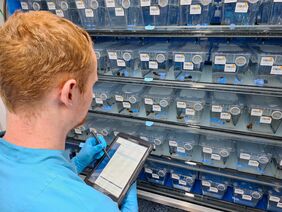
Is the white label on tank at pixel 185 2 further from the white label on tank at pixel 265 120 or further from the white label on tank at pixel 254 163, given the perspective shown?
the white label on tank at pixel 254 163

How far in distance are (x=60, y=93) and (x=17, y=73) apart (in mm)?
126

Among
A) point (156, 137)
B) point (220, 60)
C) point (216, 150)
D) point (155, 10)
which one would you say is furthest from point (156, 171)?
point (155, 10)

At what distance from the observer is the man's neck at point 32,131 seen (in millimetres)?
675

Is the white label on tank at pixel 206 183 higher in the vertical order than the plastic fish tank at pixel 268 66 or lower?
lower

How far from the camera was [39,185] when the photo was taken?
602 mm

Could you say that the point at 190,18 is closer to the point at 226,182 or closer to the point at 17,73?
the point at 17,73

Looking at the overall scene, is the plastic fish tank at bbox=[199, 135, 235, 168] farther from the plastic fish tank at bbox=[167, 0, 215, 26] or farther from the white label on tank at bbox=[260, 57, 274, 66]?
the plastic fish tank at bbox=[167, 0, 215, 26]

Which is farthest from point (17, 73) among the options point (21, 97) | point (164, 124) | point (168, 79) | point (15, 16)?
point (164, 124)

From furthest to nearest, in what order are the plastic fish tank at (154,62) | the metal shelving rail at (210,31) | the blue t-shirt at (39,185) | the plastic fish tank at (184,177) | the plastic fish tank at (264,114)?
the plastic fish tank at (184,177) < the plastic fish tank at (154,62) < the plastic fish tank at (264,114) < the metal shelving rail at (210,31) < the blue t-shirt at (39,185)

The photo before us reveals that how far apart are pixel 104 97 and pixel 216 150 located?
1.00 meters

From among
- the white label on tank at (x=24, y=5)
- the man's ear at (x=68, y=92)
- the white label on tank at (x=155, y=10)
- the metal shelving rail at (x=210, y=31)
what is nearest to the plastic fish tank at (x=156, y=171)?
the metal shelving rail at (x=210, y=31)

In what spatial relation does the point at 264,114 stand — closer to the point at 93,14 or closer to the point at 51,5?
the point at 93,14

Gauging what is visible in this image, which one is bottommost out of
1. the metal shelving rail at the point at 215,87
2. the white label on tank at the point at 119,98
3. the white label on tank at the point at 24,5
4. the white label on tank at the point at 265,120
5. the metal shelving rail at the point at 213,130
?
the metal shelving rail at the point at 213,130

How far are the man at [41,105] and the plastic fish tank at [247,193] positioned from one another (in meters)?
1.49
